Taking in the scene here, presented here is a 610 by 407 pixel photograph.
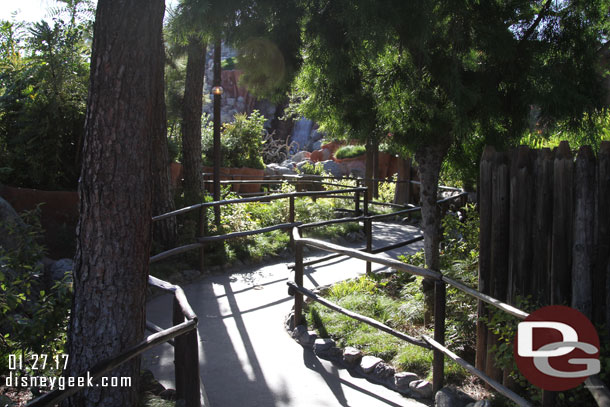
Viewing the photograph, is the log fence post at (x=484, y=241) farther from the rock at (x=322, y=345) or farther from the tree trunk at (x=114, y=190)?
the tree trunk at (x=114, y=190)

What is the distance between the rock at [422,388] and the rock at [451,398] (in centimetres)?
15

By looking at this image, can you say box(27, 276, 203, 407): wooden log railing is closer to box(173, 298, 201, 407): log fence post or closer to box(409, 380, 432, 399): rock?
box(173, 298, 201, 407): log fence post

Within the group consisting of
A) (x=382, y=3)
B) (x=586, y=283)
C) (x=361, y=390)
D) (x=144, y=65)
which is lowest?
(x=361, y=390)

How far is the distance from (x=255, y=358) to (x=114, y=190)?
2385 mm

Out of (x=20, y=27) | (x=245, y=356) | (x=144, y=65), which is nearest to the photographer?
(x=144, y=65)

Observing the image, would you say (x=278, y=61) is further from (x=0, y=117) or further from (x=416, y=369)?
(x=0, y=117)

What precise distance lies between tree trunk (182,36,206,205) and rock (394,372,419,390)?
18.7ft

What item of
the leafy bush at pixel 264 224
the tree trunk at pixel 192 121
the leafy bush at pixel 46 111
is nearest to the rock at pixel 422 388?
Result: the leafy bush at pixel 264 224

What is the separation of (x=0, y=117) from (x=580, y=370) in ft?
27.8

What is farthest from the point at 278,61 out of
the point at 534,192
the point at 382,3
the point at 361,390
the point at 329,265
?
the point at 329,265

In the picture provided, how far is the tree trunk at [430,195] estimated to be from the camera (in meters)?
5.56

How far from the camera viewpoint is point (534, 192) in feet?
11.8

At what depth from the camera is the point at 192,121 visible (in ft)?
30.9

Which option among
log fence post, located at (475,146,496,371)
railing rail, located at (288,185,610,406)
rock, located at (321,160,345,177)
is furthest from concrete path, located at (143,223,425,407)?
rock, located at (321,160,345,177)
